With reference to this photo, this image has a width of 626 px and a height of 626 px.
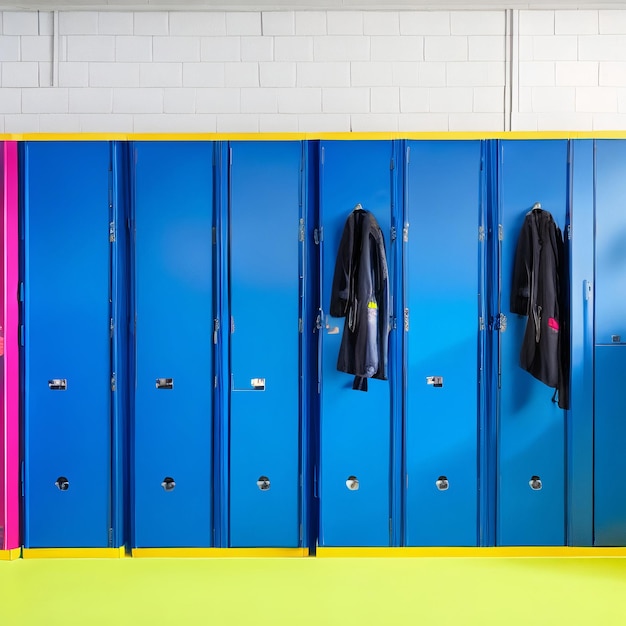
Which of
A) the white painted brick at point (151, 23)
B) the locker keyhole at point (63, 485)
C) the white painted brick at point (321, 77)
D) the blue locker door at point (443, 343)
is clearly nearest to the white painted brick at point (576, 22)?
the blue locker door at point (443, 343)

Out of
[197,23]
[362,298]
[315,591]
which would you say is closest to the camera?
[315,591]

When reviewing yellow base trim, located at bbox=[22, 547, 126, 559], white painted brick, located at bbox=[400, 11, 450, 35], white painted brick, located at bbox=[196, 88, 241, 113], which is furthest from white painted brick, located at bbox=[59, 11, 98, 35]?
yellow base trim, located at bbox=[22, 547, 126, 559]

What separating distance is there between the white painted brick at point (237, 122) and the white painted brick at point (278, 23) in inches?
21.4

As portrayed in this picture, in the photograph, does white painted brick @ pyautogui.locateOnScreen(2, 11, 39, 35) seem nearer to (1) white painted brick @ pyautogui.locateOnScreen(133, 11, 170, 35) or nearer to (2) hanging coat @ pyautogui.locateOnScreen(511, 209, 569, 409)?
(1) white painted brick @ pyautogui.locateOnScreen(133, 11, 170, 35)

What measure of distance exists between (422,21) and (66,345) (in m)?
2.92

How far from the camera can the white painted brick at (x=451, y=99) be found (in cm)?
394

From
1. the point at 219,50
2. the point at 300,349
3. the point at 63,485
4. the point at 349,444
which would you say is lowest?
the point at 63,485

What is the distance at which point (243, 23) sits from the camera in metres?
3.93

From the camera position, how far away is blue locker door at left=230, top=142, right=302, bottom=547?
A: 3.43 meters

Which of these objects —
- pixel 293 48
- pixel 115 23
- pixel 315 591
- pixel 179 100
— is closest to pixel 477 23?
pixel 293 48

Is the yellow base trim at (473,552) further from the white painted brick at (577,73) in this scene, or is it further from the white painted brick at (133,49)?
the white painted brick at (133,49)

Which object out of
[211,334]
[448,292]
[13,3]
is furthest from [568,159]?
[13,3]

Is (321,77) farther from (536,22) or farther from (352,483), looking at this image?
(352,483)

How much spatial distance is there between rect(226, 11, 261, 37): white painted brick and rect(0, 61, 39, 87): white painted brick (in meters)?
1.26
